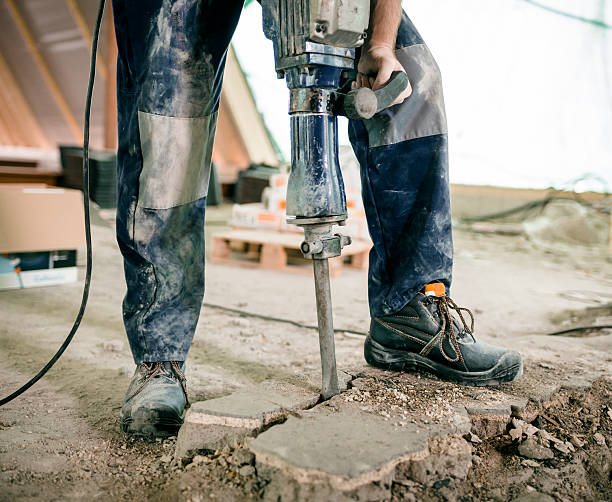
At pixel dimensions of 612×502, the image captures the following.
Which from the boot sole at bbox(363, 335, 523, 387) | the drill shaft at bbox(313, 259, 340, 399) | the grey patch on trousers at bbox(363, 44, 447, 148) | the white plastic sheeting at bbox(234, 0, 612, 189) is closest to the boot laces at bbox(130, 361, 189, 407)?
the drill shaft at bbox(313, 259, 340, 399)

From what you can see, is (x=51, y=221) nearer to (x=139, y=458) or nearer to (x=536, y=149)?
(x=139, y=458)

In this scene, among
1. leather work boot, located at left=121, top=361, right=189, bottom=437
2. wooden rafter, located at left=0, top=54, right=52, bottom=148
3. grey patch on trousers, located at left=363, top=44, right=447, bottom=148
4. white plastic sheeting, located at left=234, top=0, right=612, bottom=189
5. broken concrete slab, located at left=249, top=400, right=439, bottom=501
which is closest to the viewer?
broken concrete slab, located at left=249, top=400, right=439, bottom=501

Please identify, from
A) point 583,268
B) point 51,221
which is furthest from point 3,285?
point 583,268

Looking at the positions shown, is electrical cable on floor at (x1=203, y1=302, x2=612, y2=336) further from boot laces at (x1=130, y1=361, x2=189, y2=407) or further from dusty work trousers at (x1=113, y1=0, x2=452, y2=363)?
boot laces at (x1=130, y1=361, x2=189, y2=407)

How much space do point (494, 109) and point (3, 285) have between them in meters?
4.50

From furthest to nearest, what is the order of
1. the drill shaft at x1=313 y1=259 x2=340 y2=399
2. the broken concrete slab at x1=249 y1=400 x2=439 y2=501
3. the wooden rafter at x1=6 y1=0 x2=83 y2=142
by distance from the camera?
the wooden rafter at x1=6 y1=0 x2=83 y2=142
the drill shaft at x1=313 y1=259 x2=340 y2=399
the broken concrete slab at x1=249 y1=400 x2=439 y2=501

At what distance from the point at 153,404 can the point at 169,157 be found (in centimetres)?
58

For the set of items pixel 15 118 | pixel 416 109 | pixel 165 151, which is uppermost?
pixel 15 118

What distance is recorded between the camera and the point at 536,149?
524 centimetres

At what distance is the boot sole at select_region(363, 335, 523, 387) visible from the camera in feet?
4.58

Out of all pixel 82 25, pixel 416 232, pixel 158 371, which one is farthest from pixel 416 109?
pixel 82 25

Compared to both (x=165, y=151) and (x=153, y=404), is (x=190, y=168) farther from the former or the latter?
(x=153, y=404)

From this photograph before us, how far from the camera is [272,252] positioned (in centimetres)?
348

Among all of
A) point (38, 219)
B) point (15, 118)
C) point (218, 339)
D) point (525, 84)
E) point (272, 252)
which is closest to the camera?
point (218, 339)
